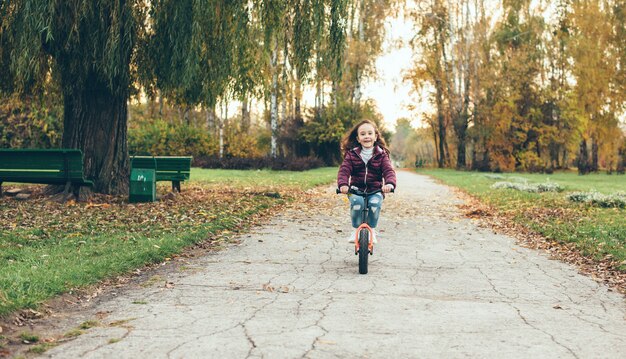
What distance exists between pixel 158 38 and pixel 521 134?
35.8 meters

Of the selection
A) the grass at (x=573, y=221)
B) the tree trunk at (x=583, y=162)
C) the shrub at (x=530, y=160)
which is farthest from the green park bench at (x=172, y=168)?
the tree trunk at (x=583, y=162)

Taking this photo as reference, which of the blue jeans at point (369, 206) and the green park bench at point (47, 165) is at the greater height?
the green park bench at point (47, 165)

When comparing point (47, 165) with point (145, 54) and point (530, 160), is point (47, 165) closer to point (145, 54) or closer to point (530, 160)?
point (145, 54)

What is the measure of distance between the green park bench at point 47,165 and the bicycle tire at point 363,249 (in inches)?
272

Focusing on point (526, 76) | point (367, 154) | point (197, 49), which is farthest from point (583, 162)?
point (367, 154)

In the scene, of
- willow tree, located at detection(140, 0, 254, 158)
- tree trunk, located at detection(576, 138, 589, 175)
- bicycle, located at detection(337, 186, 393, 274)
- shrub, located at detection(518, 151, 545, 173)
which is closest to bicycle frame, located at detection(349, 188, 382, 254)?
bicycle, located at detection(337, 186, 393, 274)

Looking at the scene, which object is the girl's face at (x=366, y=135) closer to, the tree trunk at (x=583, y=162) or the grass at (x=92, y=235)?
the grass at (x=92, y=235)

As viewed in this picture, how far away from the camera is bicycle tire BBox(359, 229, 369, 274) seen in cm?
662

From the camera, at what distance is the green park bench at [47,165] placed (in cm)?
1161

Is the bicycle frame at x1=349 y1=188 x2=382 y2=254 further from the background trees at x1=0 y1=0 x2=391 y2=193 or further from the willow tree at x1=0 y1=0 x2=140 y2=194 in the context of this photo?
the willow tree at x1=0 y1=0 x2=140 y2=194

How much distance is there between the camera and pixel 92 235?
873 cm

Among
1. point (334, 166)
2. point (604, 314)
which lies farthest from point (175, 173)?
point (334, 166)

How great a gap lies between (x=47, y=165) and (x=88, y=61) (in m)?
2.10

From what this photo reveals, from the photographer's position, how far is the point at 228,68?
1300 centimetres
